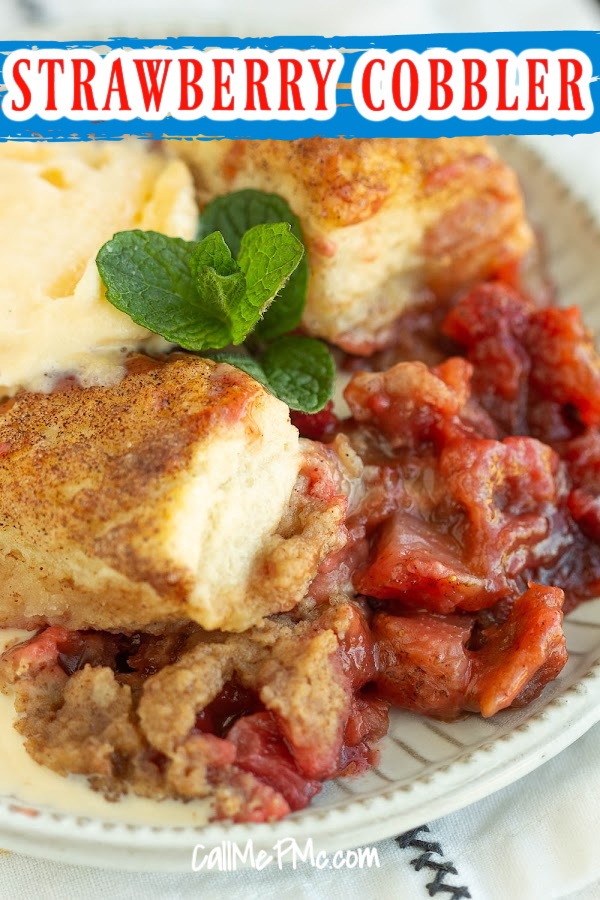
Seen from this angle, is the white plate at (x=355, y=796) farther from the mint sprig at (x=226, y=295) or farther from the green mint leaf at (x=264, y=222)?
the green mint leaf at (x=264, y=222)

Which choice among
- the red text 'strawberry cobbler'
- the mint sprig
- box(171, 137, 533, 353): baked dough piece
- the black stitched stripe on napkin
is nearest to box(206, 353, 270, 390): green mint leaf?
the mint sprig

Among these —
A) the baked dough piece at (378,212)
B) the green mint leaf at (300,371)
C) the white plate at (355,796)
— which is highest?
the baked dough piece at (378,212)

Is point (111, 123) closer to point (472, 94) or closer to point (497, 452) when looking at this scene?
point (472, 94)

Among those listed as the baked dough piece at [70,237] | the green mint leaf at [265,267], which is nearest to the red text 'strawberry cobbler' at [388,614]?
the green mint leaf at [265,267]

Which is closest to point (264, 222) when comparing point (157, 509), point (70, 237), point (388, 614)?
point (70, 237)

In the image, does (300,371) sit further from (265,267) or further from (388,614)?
(388,614)

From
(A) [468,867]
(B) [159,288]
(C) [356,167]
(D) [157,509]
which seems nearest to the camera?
(D) [157,509]
